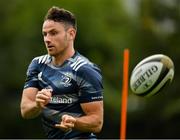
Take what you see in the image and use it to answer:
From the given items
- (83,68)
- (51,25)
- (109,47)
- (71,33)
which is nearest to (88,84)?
(83,68)

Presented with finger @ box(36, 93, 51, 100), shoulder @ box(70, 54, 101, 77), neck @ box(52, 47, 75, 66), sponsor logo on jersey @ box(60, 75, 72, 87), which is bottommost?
finger @ box(36, 93, 51, 100)

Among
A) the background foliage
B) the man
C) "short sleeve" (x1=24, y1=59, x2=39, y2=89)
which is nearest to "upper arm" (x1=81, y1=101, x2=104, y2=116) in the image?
the man

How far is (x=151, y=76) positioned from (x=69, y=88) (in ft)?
6.35

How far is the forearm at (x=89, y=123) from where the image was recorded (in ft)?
25.0

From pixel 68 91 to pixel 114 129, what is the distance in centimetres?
1647

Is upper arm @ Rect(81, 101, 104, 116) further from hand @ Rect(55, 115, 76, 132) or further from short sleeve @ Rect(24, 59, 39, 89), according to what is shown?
short sleeve @ Rect(24, 59, 39, 89)

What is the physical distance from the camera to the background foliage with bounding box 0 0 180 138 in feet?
80.2

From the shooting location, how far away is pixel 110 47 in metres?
26.9

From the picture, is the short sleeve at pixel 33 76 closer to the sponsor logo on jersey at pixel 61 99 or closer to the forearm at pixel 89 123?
the sponsor logo on jersey at pixel 61 99

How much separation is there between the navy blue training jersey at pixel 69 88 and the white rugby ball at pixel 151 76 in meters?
1.71

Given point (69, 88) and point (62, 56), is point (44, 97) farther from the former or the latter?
point (62, 56)

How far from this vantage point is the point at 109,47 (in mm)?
26906

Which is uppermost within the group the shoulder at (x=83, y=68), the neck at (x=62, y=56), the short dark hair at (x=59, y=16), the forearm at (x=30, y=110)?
the short dark hair at (x=59, y=16)

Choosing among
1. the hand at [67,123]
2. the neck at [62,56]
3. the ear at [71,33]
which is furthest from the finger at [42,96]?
the ear at [71,33]
